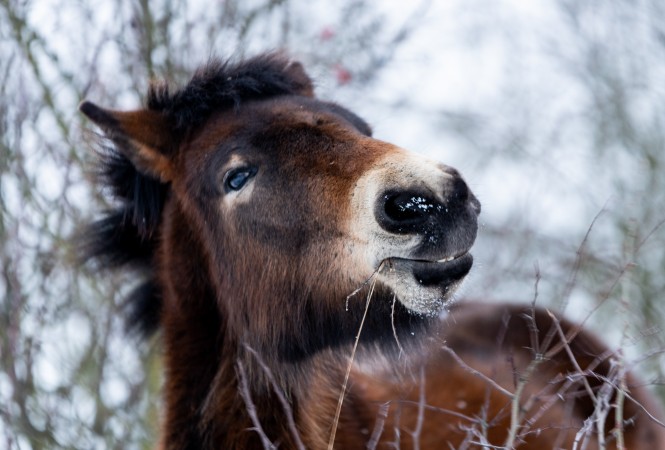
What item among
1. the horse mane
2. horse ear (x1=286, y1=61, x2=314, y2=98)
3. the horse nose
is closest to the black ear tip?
the horse mane

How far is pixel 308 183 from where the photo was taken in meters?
3.43

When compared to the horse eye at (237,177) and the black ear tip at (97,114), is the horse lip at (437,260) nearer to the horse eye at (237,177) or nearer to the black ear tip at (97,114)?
the horse eye at (237,177)

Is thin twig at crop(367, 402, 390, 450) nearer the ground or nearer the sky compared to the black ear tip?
nearer the ground

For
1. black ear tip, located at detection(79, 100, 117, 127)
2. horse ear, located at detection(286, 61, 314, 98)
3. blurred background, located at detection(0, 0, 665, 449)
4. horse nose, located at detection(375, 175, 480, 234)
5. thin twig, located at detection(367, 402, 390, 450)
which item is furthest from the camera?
blurred background, located at detection(0, 0, 665, 449)

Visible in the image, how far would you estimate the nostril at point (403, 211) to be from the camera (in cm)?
301

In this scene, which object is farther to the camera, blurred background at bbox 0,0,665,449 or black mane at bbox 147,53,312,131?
blurred background at bbox 0,0,665,449

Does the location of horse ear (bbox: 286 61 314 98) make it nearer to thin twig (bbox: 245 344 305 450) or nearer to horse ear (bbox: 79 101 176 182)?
horse ear (bbox: 79 101 176 182)

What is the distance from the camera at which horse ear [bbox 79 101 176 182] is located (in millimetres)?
3938

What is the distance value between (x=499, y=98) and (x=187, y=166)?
8868 mm

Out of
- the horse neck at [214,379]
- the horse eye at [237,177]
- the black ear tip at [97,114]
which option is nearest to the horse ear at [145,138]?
the black ear tip at [97,114]

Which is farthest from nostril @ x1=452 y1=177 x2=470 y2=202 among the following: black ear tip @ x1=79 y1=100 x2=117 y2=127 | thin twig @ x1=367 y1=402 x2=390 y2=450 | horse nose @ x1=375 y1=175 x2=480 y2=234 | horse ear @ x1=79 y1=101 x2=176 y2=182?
black ear tip @ x1=79 y1=100 x2=117 y2=127

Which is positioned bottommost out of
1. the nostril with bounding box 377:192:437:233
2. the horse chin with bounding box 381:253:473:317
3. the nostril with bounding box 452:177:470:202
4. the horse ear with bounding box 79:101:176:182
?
the horse chin with bounding box 381:253:473:317

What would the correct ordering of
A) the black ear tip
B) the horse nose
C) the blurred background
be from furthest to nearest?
the blurred background < the black ear tip < the horse nose

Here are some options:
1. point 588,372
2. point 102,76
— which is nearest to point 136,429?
point 102,76
